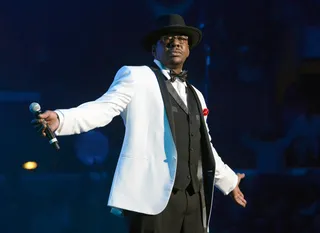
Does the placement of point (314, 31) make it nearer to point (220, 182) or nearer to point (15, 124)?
point (220, 182)

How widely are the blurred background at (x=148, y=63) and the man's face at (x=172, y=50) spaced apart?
1143mm

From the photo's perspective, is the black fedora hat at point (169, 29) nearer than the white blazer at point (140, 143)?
No

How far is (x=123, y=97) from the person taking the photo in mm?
1598

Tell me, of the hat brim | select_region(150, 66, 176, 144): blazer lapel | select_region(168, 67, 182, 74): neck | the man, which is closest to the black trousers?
the man

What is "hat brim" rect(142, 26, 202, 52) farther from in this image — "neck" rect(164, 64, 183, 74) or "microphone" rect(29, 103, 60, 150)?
"microphone" rect(29, 103, 60, 150)

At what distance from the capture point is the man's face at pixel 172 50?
1.77 m

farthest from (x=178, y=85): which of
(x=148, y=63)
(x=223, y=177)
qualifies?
(x=148, y=63)

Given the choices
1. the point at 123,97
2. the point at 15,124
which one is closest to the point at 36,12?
the point at 15,124

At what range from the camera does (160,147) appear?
1.61 meters

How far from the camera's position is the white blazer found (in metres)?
1.56

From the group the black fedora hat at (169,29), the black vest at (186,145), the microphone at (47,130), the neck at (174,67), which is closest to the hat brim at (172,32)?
the black fedora hat at (169,29)

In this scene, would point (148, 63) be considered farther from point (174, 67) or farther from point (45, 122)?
point (45, 122)

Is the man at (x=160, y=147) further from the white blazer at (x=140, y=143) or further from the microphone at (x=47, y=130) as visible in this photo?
the microphone at (x=47, y=130)

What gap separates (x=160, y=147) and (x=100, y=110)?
232mm
